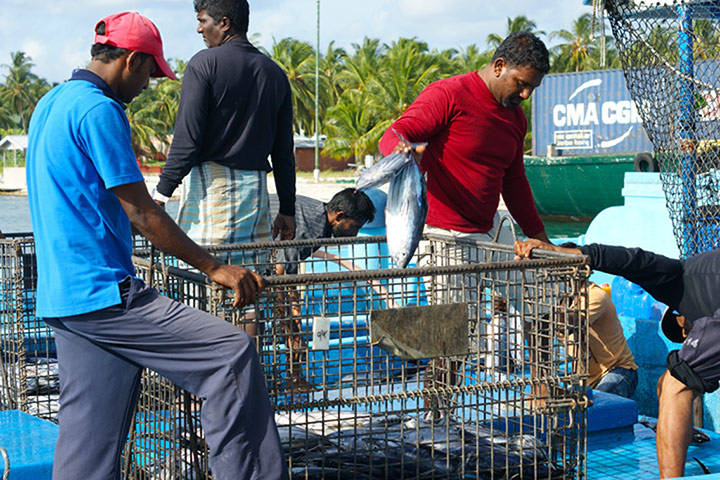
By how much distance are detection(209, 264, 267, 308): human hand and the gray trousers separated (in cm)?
12

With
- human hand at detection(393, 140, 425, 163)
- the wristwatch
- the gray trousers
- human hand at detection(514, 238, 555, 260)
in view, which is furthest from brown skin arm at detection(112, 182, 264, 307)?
the wristwatch

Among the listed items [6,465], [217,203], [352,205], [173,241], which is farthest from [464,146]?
[6,465]

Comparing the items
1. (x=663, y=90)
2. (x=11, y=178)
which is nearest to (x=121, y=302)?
(x=663, y=90)

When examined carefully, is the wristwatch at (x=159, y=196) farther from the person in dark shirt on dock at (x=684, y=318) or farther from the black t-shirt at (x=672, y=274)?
the black t-shirt at (x=672, y=274)

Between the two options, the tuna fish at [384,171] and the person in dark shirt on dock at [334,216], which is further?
the person in dark shirt on dock at [334,216]

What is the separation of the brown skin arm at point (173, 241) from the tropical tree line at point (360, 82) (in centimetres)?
3505

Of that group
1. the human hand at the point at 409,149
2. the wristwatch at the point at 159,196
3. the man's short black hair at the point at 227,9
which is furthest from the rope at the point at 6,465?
the man's short black hair at the point at 227,9

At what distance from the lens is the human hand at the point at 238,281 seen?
2.76 meters

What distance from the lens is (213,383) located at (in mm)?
2664

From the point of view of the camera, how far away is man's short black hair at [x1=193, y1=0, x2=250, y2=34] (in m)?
4.40

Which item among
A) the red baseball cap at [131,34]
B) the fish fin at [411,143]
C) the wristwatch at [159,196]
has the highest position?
the red baseball cap at [131,34]

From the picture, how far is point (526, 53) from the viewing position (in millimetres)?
4156

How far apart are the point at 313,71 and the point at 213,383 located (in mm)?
60232

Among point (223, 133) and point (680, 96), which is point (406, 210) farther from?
point (680, 96)
